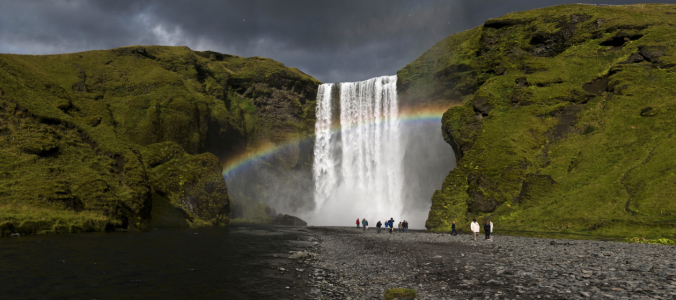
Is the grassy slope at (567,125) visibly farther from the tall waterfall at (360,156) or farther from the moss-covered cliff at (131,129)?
the moss-covered cliff at (131,129)

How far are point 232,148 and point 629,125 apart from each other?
85257mm

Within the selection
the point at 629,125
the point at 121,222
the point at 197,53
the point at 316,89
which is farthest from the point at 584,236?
the point at 197,53

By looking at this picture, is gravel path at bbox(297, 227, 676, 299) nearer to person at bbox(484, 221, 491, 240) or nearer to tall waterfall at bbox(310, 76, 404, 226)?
person at bbox(484, 221, 491, 240)

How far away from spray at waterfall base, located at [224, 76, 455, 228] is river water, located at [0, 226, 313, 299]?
54914mm

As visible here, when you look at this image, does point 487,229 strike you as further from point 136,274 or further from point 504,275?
point 136,274

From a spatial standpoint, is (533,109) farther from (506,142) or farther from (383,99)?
(383,99)

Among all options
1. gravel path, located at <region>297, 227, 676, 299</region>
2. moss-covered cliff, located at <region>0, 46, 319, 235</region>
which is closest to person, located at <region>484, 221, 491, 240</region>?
gravel path, located at <region>297, 227, 676, 299</region>

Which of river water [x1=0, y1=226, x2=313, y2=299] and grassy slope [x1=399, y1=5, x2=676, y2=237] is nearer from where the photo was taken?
river water [x1=0, y1=226, x2=313, y2=299]

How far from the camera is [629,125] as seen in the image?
132 ft

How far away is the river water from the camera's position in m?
12.0

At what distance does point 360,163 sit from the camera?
88.5 metres

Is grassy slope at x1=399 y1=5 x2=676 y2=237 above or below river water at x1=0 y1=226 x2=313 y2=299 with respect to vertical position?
A: above

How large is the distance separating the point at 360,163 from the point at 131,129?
51043mm

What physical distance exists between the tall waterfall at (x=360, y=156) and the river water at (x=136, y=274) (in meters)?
59.3
